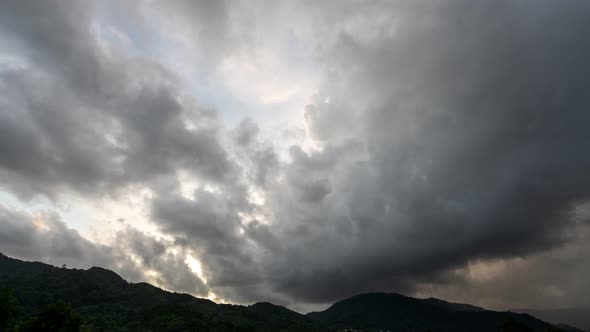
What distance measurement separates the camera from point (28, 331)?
76.9 meters

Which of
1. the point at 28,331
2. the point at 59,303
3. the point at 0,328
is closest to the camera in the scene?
the point at 28,331

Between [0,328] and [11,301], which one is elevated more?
[11,301]

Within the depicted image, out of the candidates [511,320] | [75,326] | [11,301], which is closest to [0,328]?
[11,301]

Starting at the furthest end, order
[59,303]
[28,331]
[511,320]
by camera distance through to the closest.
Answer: [511,320], [59,303], [28,331]

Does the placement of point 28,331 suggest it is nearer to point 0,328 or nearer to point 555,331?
point 0,328

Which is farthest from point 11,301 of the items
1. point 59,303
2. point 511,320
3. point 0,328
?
point 511,320

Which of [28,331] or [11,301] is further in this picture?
[11,301]

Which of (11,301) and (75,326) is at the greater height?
(11,301)

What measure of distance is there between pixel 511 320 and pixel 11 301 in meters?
186

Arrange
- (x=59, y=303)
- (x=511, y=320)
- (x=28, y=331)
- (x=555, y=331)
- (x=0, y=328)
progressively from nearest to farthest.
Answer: (x=28, y=331), (x=59, y=303), (x=0, y=328), (x=555, y=331), (x=511, y=320)

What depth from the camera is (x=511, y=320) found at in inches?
5822

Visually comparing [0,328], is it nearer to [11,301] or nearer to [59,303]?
[11,301]

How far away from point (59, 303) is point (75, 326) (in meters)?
7.53

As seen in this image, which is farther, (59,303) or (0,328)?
(0,328)
